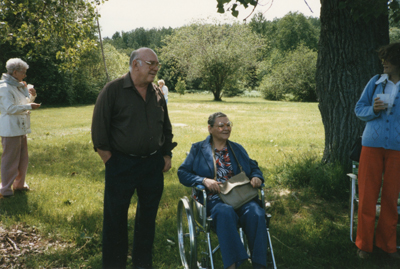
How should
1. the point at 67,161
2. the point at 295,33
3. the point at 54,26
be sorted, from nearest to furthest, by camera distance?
the point at 54,26
the point at 67,161
the point at 295,33

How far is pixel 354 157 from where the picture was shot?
3.52m

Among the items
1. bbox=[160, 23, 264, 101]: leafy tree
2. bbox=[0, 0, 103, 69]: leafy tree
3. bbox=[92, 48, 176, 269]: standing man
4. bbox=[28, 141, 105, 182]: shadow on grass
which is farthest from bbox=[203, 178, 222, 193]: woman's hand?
bbox=[160, 23, 264, 101]: leafy tree

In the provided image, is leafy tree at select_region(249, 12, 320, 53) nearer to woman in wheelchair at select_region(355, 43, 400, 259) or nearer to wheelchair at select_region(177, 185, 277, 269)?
woman in wheelchair at select_region(355, 43, 400, 259)

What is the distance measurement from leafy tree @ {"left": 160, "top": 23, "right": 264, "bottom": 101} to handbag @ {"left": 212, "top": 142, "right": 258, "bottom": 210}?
30.9 m

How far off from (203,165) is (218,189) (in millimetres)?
357

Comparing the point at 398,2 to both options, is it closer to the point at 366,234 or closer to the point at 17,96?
the point at 366,234

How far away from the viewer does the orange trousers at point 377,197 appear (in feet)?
10.6

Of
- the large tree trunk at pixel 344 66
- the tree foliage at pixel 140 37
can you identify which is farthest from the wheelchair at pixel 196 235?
the tree foliage at pixel 140 37

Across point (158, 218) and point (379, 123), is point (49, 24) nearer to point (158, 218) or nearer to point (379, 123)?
point (158, 218)

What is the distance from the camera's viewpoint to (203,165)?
3244mm

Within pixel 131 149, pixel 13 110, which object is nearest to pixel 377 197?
pixel 131 149

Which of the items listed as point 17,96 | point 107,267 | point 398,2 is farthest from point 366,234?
point 17,96

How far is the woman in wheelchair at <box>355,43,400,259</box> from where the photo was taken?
10.5ft

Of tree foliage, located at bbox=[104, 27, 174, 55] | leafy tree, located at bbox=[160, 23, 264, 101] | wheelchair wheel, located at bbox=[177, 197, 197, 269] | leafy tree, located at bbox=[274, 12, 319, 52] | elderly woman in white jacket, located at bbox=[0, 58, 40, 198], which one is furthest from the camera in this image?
tree foliage, located at bbox=[104, 27, 174, 55]
